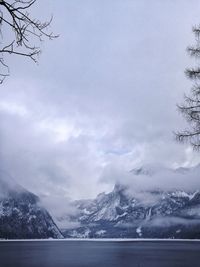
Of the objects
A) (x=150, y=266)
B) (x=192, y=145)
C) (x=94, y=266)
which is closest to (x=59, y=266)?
(x=94, y=266)

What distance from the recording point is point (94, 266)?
136 meters

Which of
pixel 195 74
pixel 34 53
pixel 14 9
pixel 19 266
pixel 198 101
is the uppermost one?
pixel 19 266

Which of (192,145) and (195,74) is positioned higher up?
(195,74)

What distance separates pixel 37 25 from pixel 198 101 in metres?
5.35

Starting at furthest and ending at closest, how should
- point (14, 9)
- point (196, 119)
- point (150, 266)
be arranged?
point (150, 266), point (196, 119), point (14, 9)

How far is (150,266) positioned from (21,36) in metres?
134

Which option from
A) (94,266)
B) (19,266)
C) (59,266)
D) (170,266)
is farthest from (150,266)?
(19,266)

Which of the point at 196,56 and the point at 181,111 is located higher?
the point at 196,56

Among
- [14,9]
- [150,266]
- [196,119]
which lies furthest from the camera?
[150,266]

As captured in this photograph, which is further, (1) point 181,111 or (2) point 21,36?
(1) point 181,111

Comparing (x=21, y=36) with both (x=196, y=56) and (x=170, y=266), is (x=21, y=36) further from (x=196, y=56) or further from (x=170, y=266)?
(x=170, y=266)

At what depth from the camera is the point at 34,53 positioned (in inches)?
248

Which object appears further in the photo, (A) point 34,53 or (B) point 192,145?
(B) point 192,145

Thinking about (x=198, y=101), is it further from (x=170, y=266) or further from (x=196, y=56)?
(x=170, y=266)
